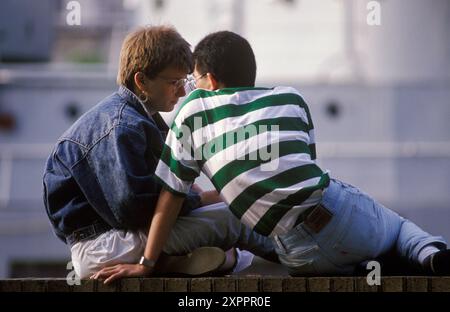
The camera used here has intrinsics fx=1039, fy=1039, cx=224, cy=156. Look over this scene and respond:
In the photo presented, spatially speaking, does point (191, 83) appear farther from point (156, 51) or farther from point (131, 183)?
point (131, 183)

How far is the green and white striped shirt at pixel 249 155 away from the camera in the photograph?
1791 mm

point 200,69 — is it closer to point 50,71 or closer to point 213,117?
point 213,117

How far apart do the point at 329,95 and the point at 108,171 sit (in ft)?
19.5

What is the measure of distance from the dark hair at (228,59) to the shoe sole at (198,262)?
31cm

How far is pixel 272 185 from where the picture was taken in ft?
5.87

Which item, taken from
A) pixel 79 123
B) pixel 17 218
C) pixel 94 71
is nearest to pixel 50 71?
pixel 94 71

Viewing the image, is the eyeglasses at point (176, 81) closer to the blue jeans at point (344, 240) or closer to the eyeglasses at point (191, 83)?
the eyeglasses at point (191, 83)

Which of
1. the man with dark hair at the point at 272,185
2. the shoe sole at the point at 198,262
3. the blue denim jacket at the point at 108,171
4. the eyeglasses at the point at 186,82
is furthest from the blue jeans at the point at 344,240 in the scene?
the eyeglasses at the point at 186,82

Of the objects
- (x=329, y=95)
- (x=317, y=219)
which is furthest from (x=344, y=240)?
(x=329, y=95)

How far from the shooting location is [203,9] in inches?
319

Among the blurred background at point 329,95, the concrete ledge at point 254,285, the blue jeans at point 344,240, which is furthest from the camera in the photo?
the blurred background at point 329,95

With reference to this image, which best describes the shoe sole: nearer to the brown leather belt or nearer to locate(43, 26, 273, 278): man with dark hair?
locate(43, 26, 273, 278): man with dark hair

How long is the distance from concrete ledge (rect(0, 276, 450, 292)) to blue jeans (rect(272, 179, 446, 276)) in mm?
89

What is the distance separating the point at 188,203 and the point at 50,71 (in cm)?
637
